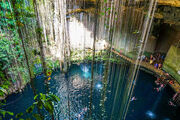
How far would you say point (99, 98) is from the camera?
18.5 feet

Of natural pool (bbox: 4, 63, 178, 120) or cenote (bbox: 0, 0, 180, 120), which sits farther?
natural pool (bbox: 4, 63, 178, 120)

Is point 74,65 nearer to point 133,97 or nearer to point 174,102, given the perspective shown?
point 133,97

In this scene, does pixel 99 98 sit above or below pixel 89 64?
below

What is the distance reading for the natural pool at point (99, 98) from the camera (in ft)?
15.9

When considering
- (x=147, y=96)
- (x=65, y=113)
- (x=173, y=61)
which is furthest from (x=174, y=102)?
(x=65, y=113)

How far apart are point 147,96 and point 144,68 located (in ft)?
7.91

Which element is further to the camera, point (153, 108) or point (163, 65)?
point (163, 65)

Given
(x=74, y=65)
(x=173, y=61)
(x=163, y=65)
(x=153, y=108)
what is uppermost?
(x=173, y=61)

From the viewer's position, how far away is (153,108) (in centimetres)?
539

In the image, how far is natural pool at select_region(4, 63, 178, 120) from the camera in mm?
4848

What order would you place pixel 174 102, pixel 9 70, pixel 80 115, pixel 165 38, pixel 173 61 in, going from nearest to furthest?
pixel 80 115, pixel 9 70, pixel 174 102, pixel 173 61, pixel 165 38

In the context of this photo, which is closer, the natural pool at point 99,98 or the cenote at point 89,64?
the cenote at point 89,64

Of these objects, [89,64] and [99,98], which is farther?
[89,64]

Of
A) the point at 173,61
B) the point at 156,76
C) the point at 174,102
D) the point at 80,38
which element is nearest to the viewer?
the point at 174,102
